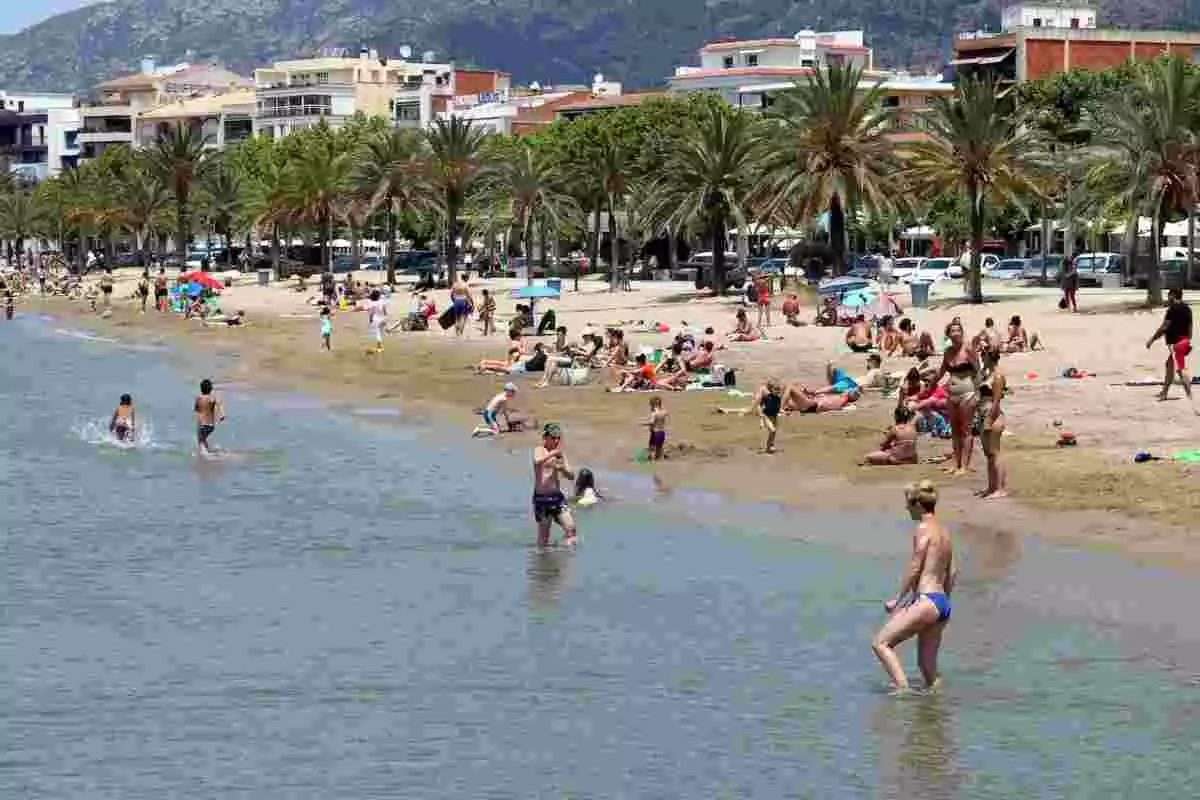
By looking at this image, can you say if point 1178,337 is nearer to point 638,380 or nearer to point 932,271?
point 638,380

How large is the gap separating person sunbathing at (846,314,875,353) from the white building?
3467 inches

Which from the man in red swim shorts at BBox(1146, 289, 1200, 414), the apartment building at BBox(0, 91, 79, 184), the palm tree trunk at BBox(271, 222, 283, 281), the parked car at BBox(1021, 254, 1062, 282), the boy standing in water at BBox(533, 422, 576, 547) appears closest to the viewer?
the boy standing in water at BBox(533, 422, 576, 547)

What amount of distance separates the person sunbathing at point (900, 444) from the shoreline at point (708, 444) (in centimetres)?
27

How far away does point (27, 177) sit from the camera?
555 ft

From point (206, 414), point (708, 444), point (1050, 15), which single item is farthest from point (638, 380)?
point (1050, 15)

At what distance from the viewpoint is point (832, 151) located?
5200cm

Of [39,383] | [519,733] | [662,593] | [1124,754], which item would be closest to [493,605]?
[662,593]

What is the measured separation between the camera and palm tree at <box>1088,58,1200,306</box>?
1649 inches

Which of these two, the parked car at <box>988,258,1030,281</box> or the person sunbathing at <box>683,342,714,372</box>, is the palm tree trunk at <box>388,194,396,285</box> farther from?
the person sunbathing at <box>683,342,714,372</box>

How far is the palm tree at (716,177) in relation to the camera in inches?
2224

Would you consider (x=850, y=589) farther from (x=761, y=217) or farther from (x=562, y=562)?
(x=761, y=217)

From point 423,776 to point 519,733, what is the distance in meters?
1.16

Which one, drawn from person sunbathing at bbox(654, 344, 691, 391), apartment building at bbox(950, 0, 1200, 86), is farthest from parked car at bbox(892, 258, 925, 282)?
apartment building at bbox(950, 0, 1200, 86)

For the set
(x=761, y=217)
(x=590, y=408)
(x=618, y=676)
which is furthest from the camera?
(x=761, y=217)
